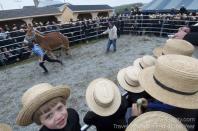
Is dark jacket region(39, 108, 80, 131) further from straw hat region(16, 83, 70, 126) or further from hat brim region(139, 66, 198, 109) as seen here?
hat brim region(139, 66, 198, 109)

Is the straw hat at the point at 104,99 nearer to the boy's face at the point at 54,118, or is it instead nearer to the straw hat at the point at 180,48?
the boy's face at the point at 54,118

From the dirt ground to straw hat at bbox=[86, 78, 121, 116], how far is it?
108 inches

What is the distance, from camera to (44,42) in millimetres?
9984

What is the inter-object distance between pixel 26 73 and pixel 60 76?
190cm

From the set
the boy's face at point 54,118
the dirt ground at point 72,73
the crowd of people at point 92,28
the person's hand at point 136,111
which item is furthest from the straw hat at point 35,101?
the crowd of people at point 92,28

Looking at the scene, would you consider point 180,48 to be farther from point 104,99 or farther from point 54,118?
point 54,118

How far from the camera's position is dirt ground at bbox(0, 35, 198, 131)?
575cm

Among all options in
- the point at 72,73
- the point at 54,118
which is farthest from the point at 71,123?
the point at 72,73

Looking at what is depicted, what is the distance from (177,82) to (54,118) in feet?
3.30

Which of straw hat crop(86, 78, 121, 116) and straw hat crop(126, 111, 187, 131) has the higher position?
straw hat crop(126, 111, 187, 131)

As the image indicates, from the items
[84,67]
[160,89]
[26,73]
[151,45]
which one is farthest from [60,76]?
[160,89]

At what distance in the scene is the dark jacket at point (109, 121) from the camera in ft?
7.29

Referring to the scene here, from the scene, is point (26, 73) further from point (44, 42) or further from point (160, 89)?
point (160, 89)

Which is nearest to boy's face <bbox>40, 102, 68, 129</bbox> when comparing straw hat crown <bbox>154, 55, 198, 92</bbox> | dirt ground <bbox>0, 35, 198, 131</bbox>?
Result: straw hat crown <bbox>154, 55, 198, 92</bbox>
